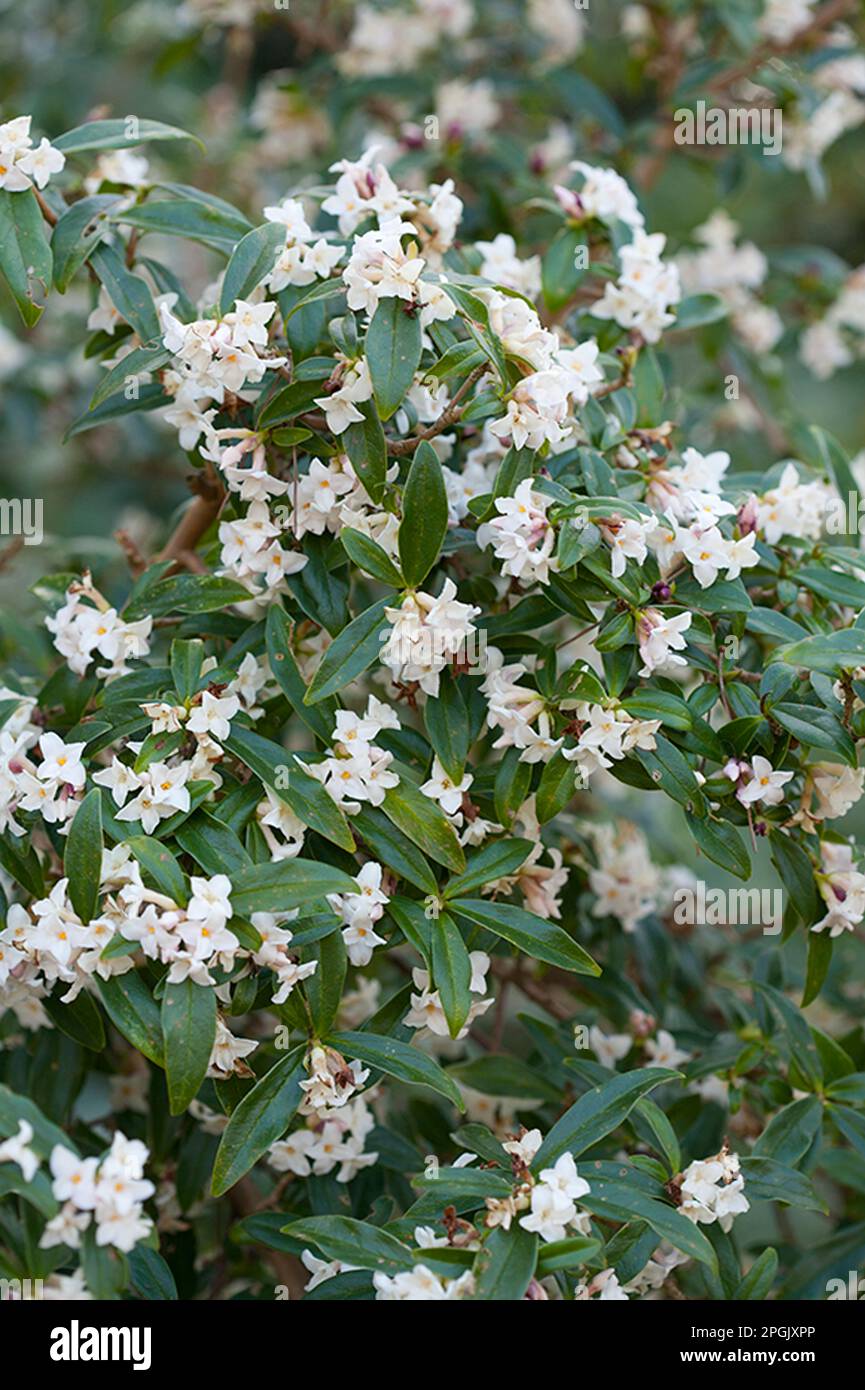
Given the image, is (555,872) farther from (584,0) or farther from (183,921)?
(584,0)

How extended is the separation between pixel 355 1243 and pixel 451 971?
0.18 metres

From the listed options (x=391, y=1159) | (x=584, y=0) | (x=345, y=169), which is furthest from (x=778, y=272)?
(x=391, y=1159)

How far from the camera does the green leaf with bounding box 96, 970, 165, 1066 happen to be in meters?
0.88

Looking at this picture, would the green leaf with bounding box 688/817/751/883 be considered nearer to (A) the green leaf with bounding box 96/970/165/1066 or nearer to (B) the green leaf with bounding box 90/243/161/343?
(A) the green leaf with bounding box 96/970/165/1066

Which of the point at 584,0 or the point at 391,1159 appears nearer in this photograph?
the point at 391,1159

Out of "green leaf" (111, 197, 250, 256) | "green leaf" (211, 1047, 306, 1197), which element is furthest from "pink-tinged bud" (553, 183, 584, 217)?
"green leaf" (211, 1047, 306, 1197)

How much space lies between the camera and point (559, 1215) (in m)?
0.87

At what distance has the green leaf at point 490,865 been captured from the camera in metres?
0.97

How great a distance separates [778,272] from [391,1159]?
1.25 m

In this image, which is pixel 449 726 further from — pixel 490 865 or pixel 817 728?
pixel 817 728

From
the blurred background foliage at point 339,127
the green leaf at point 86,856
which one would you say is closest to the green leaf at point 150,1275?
the green leaf at point 86,856

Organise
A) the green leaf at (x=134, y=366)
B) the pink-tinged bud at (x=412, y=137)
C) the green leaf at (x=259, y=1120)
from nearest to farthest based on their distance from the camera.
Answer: the green leaf at (x=259, y=1120) < the green leaf at (x=134, y=366) < the pink-tinged bud at (x=412, y=137)

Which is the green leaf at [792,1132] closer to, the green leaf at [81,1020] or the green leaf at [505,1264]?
the green leaf at [505,1264]

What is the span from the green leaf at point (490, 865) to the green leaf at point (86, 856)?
0.76 feet
